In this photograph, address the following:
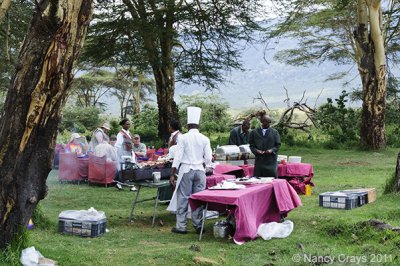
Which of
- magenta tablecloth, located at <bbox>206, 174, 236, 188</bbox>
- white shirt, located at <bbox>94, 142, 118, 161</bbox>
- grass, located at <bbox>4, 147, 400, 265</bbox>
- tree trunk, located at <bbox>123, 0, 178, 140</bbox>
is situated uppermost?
tree trunk, located at <bbox>123, 0, 178, 140</bbox>

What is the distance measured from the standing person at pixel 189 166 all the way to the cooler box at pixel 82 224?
967 millimetres

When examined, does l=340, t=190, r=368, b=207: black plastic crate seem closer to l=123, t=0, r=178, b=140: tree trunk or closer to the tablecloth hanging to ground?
the tablecloth hanging to ground

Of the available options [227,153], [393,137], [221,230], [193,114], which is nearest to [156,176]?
[193,114]

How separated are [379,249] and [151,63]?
1322 cm

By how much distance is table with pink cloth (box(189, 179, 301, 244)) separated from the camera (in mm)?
6574

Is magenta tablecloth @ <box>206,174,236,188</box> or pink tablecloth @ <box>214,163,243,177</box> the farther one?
pink tablecloth @ <box>214,163,243,177</box>

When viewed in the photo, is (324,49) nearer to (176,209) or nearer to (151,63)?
(151,63)

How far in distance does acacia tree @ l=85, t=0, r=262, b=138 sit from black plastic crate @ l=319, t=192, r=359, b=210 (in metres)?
9.84

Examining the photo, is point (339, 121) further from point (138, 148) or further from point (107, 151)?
point (107, 151)

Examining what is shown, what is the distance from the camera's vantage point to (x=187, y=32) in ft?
61.8

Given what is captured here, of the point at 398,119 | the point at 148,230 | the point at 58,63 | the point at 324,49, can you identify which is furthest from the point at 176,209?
the point at 324,49

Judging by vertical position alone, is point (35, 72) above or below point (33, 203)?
above

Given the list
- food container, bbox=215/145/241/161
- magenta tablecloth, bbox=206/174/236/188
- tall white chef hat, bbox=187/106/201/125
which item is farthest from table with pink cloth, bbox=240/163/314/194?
tall white chef hat, bbox=187/106/201/125

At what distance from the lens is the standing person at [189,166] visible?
739 cm
